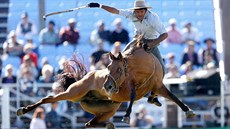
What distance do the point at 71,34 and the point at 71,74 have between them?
6075 millimetres

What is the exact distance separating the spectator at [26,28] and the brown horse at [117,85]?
21.4 ft

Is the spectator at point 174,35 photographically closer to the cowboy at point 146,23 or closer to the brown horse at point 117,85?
the brown horse at point 117,85

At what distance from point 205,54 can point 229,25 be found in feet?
6.08

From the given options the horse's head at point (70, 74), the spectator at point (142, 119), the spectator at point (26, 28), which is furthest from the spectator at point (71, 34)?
the horse's head at point (70, 74)

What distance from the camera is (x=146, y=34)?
42.4 feet

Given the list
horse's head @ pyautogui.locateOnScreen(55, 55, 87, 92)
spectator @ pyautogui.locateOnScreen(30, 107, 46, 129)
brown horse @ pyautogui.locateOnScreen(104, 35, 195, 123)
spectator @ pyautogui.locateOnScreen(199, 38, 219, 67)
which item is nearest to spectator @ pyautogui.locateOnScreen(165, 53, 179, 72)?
spectator @ pyautogui.locateOnScreen(199, 38, 219, 67)

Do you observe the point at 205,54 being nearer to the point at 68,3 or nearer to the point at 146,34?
the point at 68,3

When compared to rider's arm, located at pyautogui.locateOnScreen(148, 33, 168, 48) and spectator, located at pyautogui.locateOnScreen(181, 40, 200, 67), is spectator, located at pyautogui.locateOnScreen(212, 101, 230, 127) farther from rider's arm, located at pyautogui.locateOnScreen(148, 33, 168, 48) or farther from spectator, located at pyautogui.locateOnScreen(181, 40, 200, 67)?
rider's arm, located at pyautogui.locateOnScreen(148, 33, 168, 48)

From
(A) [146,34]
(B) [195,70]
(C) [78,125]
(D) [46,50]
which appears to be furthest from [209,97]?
(A) [146,34]

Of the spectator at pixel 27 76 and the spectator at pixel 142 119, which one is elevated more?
the spectator at pixel 27 76

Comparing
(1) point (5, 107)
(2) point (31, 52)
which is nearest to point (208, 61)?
(2) point (31, 52)

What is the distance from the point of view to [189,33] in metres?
20.0

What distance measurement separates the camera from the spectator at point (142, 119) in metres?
17.8

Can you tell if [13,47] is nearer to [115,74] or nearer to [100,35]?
[100,35]
